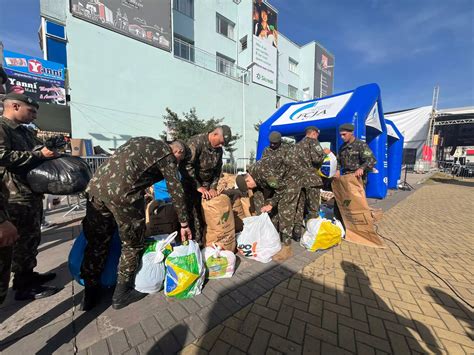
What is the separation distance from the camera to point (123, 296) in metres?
1.92

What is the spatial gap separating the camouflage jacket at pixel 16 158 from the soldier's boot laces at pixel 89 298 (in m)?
1.05

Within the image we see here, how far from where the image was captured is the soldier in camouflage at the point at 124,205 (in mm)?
1751

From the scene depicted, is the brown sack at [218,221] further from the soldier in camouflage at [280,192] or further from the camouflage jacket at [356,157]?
the camouflage jacket at [356,157]

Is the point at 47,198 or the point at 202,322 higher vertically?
the point at 47,198

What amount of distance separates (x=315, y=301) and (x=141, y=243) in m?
1.82

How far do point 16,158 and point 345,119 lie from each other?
17.9 ft

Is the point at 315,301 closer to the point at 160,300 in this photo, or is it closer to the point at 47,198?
the point at 160,300

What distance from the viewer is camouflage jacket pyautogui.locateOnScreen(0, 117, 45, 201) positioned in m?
1.71

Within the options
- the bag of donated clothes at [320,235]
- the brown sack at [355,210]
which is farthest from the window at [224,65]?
the bag of donated clothes at [320,235]

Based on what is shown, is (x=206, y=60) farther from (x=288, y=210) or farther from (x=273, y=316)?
(x=273, y=316)

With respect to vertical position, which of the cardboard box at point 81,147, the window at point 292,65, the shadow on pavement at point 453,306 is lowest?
the shadow on pavement at point 453,306

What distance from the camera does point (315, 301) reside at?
205 centimetres

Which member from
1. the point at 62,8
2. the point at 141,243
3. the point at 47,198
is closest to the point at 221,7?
the point at 62,8

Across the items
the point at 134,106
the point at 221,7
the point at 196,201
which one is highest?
the point at 221,7
